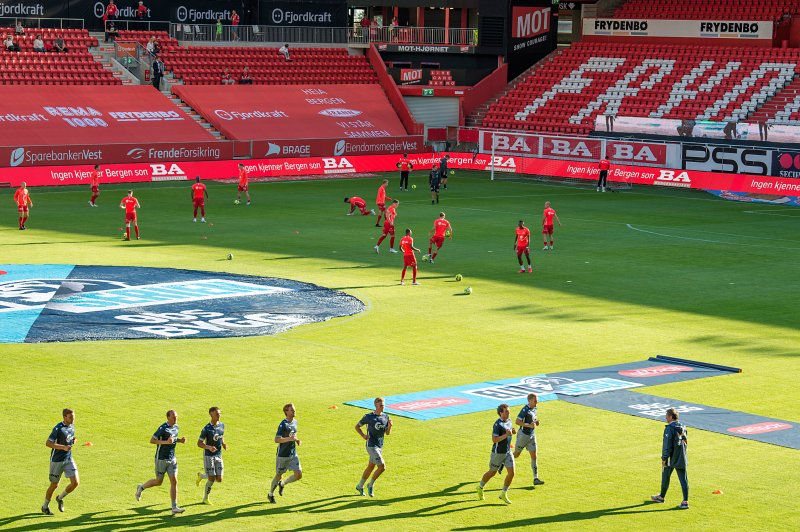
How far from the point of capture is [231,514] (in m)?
18.6

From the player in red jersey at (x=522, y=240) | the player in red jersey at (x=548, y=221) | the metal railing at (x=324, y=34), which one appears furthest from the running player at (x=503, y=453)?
the metal railing at (x=324, y=34)

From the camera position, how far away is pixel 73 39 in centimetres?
7569

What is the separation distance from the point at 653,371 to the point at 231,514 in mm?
11921

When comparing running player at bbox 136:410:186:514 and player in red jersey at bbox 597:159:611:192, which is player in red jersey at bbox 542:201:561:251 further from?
running player at bbox 136:410:186:514

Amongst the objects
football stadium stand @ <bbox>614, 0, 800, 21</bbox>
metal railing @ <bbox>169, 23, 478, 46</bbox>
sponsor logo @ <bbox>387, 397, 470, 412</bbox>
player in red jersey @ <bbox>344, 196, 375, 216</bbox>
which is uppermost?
football stadium stand @ <bbox>614, 0, 800, 21</bbox>

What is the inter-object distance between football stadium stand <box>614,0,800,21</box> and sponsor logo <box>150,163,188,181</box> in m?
32.8

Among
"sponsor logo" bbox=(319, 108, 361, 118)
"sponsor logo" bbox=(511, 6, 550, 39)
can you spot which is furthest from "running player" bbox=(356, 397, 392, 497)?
"sponsor logo" bbox=(511, 6, 550, 39)

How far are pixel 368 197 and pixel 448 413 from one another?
123 feet

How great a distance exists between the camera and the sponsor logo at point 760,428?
23266mm

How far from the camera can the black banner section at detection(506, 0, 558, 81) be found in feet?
270

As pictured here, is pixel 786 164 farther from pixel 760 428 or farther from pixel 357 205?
pixel 760 428

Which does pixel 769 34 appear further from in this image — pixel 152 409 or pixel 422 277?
pixel 152 409

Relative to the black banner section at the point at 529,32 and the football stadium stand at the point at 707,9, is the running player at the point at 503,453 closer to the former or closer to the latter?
the football stadium stand at the point at 707,9

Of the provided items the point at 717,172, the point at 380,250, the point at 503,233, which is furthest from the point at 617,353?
the point at 717,172
